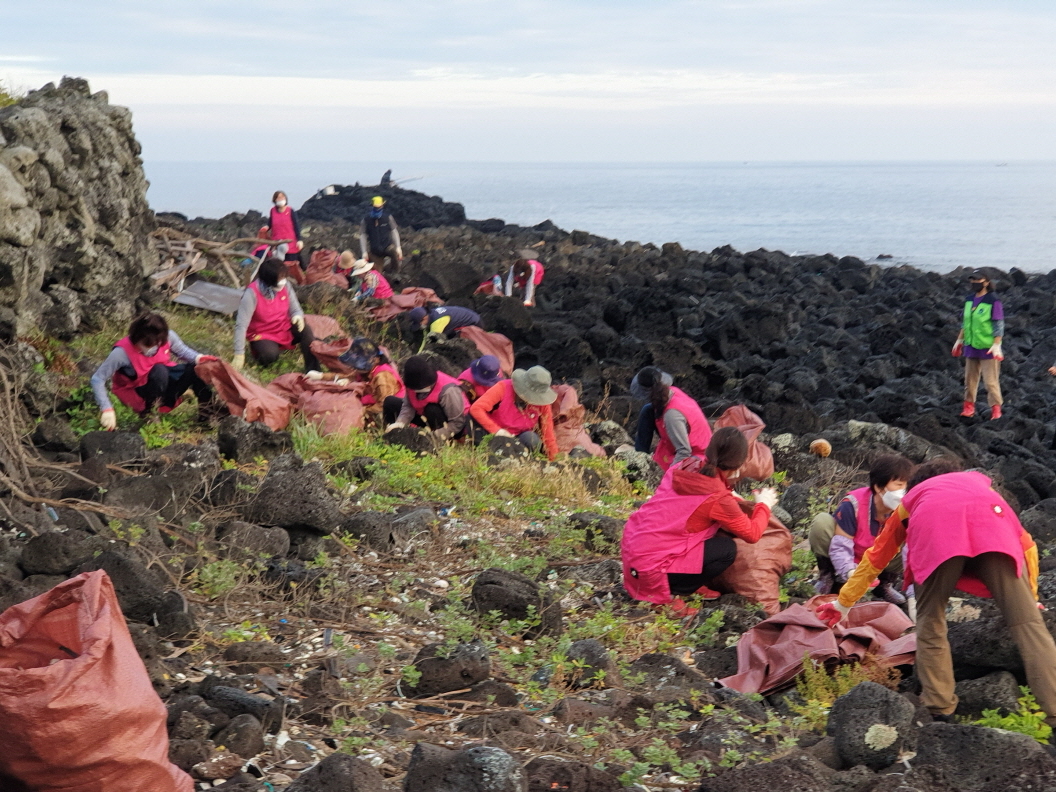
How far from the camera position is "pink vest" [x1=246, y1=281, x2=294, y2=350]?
37.3ft

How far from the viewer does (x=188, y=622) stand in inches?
214

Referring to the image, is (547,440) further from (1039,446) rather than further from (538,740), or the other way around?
(1039,446)

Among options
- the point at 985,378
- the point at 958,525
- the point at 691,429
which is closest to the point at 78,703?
the point at 958,525

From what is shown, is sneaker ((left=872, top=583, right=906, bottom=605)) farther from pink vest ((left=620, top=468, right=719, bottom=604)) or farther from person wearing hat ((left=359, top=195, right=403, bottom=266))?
person wearing hat ((left=359, top=195, right=403, bottom=266))

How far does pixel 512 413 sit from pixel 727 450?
403 centimetres

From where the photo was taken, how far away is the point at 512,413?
32.9 feet

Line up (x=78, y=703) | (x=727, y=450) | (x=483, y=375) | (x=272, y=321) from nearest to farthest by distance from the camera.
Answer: (x=78, y=703), (x=727, y=450), (x=483, y=375), (x=272, y=321)

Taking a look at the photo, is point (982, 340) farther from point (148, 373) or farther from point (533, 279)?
point (148, 373)

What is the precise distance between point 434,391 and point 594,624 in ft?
13.5

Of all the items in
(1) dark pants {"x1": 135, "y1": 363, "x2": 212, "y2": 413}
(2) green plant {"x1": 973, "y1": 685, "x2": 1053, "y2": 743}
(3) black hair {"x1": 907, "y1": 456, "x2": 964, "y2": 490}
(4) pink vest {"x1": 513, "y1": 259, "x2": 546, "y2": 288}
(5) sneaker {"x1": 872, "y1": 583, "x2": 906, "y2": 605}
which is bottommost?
(2) green plant {"x1": 973, "y1": 685, "x2": 1053, "y2": 743}

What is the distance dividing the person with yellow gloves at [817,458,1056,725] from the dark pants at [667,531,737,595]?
4.35 feet

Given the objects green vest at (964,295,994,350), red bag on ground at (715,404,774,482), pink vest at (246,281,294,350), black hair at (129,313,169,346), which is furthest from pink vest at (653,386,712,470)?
green vest at (964,295,994,350)

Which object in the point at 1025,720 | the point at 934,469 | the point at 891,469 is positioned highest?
the point at 934,469

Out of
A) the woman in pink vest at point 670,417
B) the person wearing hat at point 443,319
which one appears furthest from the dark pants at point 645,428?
the person wearing hat at point 443,319
